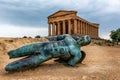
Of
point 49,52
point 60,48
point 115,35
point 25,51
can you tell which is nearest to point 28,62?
point 25,51

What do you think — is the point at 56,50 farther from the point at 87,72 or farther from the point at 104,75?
the point at 104,75

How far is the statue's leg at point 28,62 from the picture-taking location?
14.4 m

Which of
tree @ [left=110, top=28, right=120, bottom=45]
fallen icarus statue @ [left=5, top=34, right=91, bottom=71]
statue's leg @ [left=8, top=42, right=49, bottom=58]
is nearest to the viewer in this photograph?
fallen icarus statue @ [left=5, top=34, right=91, bottom=71]

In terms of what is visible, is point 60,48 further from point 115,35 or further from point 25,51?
point 115,35

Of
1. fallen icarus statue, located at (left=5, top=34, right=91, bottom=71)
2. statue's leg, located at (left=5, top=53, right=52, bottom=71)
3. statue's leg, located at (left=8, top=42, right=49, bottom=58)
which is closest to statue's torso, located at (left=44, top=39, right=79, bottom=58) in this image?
→ fallen icarus statue, located at (left=5, top=34, right=91, bottom=71)

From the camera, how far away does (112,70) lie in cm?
1449

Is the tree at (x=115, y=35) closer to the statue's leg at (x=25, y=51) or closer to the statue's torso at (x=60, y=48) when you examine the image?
the statue's torso at (x=60, y=48)

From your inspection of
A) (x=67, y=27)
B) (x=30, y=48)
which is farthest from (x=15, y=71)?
(x=67, y=27)

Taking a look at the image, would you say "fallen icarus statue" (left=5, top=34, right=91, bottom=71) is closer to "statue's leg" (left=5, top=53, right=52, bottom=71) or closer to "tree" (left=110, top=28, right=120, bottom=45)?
"statue's leg" (left=5, top=53, right=52, bottom=71)

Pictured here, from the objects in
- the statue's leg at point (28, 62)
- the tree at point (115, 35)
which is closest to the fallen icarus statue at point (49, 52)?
the statue's leg at point (28, 62)

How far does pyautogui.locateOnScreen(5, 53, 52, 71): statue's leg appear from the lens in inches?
567

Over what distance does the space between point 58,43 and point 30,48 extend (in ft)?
5.00

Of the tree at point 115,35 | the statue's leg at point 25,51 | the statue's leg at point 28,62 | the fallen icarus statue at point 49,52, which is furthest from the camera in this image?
the tree at point 115,35

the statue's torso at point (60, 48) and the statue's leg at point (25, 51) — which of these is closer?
the statue's torso at point (60, 48)
